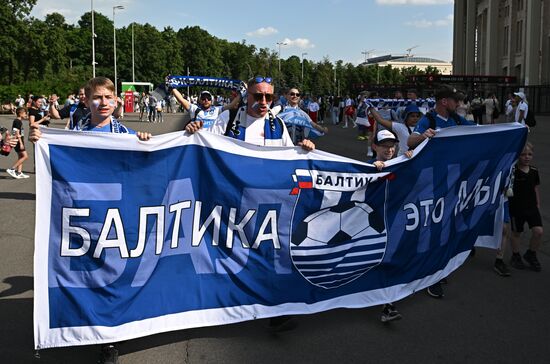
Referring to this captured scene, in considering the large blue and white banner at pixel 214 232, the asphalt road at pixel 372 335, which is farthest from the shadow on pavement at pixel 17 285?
the large blue and white banner at pixel 214 232

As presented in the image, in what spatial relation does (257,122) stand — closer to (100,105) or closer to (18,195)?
(100,105)

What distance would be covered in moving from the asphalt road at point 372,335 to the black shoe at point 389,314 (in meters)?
0.06

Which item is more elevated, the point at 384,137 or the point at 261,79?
the point at 261,79

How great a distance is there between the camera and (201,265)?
4320 mm

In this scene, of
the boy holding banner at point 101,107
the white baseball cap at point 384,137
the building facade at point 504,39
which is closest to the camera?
the boy holding banner at point 101,107

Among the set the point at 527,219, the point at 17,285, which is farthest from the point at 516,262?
the point at 17,285

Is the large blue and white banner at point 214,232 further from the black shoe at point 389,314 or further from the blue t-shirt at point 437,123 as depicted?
the blue t-shirt at point 437,123

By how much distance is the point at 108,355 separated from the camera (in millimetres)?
3994

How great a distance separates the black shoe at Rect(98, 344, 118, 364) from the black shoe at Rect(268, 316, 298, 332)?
1242 millimetres

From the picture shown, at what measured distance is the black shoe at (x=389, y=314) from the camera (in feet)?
15.7

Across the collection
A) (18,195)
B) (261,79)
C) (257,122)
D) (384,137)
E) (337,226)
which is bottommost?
(18,195)

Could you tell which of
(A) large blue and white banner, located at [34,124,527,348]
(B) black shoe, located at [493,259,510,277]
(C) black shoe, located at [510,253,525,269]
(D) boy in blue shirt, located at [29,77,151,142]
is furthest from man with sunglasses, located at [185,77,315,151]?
(C) black shoe, located at [510,253,525,269]

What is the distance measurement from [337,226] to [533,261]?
112 inches

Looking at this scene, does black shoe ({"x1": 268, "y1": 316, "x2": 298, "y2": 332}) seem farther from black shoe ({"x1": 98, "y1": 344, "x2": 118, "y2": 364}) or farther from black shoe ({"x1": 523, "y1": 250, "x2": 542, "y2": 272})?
black shoe ({"x1": 523, "y1": 250, "x2": 542, "y2": 272})
